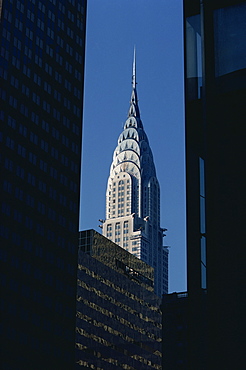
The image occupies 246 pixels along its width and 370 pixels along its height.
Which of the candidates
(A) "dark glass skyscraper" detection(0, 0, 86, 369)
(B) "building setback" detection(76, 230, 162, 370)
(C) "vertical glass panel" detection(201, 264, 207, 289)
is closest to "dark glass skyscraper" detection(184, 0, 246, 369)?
(C) "vertical glass panel" detection(201, 264, 207, 289)

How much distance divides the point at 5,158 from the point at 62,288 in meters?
27.8

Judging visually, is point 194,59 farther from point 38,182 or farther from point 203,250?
point 38,182

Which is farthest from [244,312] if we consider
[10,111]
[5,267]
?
[10,111]

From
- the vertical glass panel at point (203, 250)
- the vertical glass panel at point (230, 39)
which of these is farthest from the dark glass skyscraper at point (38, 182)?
the vertical glass panel at point (230, 39)

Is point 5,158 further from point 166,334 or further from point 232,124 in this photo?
point 232,124

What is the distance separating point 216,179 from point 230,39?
4.79 metres

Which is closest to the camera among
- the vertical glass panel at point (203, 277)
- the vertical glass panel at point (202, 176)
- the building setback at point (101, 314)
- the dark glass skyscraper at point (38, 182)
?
the vertical glass panel at point (203, 277)

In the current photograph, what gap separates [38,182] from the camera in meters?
145

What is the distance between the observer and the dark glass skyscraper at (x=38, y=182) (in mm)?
134500

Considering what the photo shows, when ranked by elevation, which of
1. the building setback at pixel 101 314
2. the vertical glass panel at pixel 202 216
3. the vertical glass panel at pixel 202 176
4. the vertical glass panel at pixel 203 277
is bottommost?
the vertical glass panel at pixel 203 277

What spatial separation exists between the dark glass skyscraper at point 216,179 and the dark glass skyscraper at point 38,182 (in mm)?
108608

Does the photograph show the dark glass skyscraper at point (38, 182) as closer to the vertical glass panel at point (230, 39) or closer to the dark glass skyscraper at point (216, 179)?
the dark glass skyscraper at point (216, 179)

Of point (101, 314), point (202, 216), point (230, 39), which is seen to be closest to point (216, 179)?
point (202, 216)

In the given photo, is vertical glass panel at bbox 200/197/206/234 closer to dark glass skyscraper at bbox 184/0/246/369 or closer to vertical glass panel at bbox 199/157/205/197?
dark glass skyscraper at bbox 184/0/246/369
